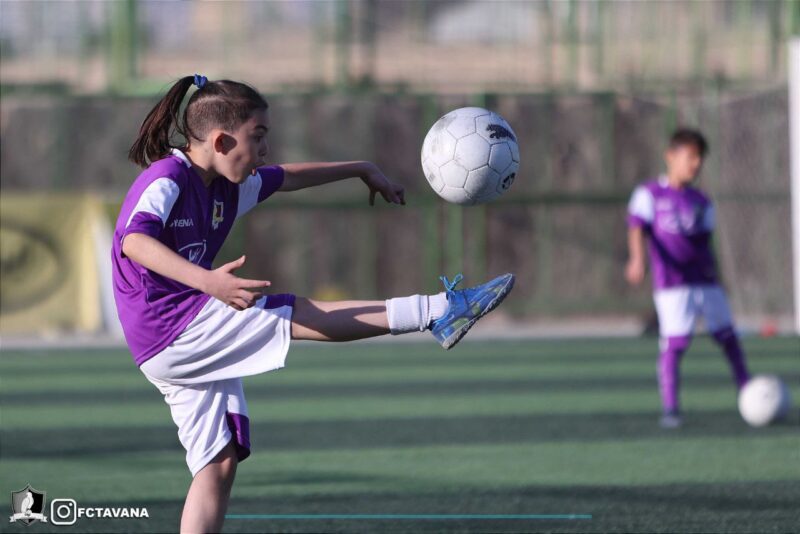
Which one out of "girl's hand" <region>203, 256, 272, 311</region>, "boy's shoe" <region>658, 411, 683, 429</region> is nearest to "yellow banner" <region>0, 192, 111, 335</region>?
"boy's shoe" <region>658, 411, 683, 429</region>

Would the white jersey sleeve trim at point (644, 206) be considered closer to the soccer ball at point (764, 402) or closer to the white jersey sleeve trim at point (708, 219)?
the white jersey sleeve trim at point (708, 219)

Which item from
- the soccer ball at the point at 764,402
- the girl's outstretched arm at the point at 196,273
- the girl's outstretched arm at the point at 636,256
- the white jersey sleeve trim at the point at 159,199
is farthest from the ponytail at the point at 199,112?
the soccer ball at the point at 764,402

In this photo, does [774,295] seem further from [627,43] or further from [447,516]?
[447,516]

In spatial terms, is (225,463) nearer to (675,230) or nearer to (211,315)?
(211,315)

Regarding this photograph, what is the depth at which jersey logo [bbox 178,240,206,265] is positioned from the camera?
4.58m

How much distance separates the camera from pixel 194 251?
4.64 m

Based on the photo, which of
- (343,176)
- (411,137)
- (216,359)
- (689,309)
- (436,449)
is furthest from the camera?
(411,137)

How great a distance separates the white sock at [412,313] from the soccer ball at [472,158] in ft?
2.67

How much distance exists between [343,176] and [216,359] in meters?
1.05

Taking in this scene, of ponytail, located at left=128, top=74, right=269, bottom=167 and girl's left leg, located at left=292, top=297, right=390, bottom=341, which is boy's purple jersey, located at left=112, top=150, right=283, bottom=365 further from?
girl's left leg, located at left=292, top=297, right=390, bottom=341

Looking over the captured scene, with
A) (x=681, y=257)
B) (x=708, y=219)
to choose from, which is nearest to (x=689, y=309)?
(x=681, y=257)

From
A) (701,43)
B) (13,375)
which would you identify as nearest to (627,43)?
(701,43)

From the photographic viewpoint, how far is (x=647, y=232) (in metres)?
9.33

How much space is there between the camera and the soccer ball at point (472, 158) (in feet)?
17.4
